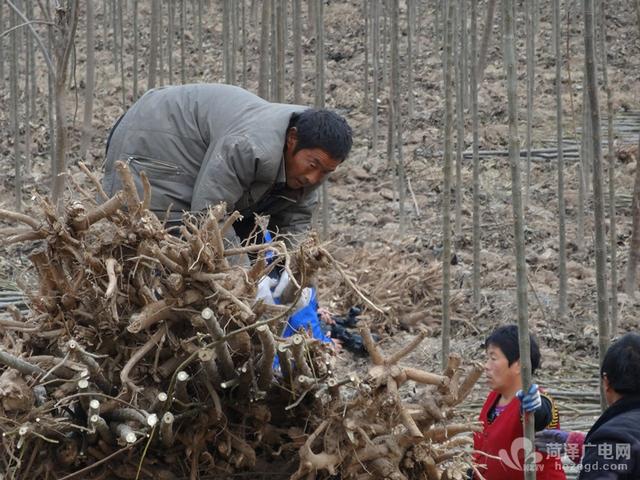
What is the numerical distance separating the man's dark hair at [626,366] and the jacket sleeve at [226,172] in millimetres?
1030

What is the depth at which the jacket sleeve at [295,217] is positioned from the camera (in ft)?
9.29

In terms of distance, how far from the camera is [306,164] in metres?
2.59

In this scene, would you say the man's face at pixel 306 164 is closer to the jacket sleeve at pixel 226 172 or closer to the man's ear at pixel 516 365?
the jacket sleeve at pixel 226 172

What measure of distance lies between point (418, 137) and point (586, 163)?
109 inches

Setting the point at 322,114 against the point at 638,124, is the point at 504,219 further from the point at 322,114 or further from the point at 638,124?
the point at 322,114

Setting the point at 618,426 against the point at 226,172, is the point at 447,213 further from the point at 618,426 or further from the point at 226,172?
the point at 618,426

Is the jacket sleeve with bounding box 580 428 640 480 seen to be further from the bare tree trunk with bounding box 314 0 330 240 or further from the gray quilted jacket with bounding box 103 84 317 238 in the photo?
the bare tree trunk with bounding box 314 0 330 240

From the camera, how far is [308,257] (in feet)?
7.31

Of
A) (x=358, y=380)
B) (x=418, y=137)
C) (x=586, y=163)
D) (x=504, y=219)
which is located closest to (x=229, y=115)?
(x=358, y=380)

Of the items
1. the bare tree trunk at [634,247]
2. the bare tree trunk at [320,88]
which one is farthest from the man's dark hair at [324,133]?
the bare tree trunk at [634,247]

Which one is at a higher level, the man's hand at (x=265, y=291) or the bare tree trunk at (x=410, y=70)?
the bare tree trunk at (x=410, y=70)

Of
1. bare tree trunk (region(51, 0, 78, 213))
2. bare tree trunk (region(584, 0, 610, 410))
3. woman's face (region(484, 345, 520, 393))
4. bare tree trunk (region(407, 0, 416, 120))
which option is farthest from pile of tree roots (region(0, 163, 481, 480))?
bare tree trunk (region(407, 0, 416, 120))

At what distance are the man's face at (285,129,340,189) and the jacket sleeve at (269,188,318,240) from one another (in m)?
0.18

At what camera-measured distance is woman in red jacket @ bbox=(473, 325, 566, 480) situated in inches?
98.3
